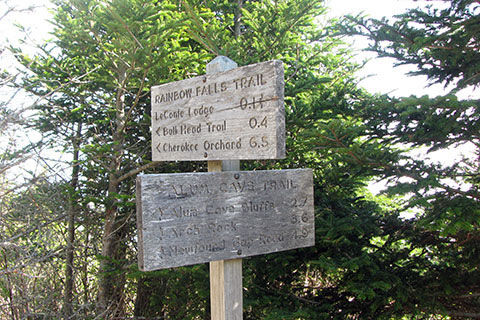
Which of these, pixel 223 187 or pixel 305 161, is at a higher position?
pixel 305 161

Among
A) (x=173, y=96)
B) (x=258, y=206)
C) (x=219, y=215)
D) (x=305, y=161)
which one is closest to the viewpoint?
(x=219, y=215)

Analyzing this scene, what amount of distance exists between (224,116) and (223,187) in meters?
0.38

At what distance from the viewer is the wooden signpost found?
2.06 m

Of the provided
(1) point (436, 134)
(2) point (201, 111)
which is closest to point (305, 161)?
(1) point (436, 134)

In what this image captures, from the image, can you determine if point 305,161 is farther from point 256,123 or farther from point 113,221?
point 256,123

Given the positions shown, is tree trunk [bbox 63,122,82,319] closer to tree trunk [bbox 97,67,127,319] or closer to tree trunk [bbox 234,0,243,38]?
tree trunk [bbox 97,67,127,319]

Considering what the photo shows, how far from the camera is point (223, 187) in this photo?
2246 millimetres

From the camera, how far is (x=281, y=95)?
2.08 metres

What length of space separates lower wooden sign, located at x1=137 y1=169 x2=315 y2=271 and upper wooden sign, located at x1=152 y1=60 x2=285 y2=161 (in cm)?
21

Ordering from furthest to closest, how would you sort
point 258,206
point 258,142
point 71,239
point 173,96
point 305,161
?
1. point 71,239
2. point 305,161
3. point 173,96
4. point 258,206
5. point 258,142

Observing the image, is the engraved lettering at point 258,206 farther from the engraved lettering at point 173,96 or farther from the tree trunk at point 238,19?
the tree trunk at point 238,19

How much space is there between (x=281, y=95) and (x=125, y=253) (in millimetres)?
4198

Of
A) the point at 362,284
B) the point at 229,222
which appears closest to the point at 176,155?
the point at 229,222

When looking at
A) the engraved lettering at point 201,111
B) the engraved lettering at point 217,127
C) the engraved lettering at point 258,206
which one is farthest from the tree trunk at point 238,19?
the engraved lettering at point 258,206
